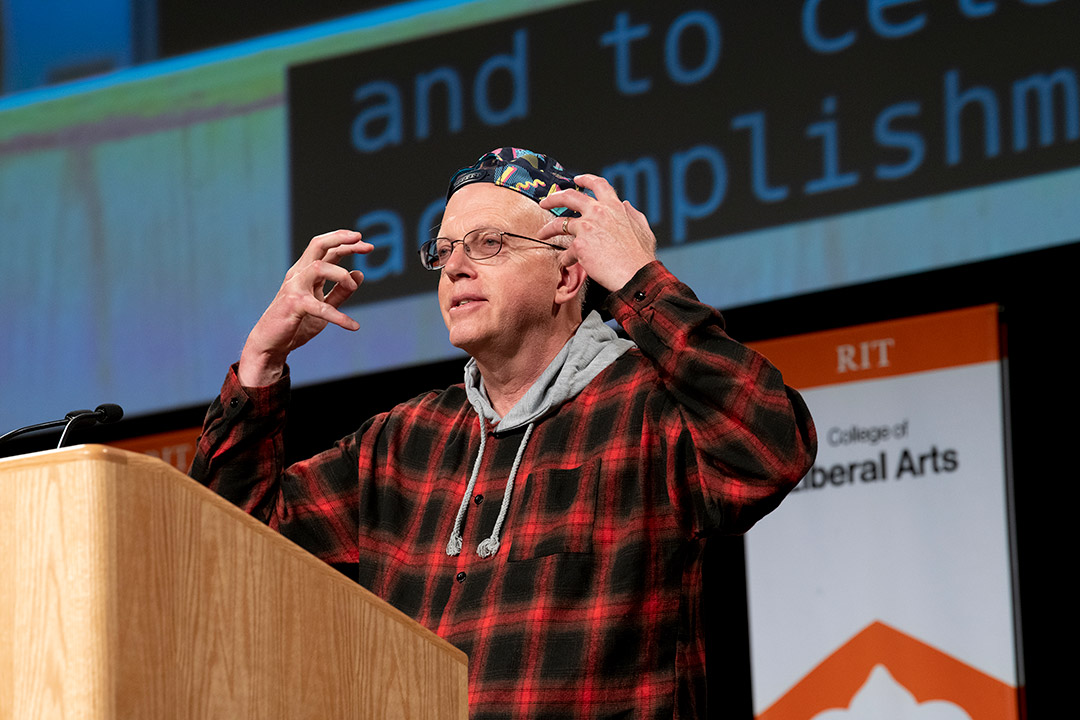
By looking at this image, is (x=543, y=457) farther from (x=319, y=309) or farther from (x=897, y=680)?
(x=897, y=680)

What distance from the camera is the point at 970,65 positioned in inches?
138

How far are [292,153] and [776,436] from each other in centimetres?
293

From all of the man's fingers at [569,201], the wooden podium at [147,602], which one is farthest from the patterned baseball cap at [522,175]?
the wooden podium at [147,602]

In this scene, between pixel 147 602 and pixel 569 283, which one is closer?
pixel 147 602

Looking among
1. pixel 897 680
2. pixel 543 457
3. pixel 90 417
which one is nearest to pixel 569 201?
pixel 543 457

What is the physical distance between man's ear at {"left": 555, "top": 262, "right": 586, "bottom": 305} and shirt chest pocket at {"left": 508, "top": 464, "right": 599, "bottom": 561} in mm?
349

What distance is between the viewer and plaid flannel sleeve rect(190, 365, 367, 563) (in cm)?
213

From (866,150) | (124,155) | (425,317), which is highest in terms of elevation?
(124,155)

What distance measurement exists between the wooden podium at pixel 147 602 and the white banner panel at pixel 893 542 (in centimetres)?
240

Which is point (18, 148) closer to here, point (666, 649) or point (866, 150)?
point (866, 150)

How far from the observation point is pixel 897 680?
349cm

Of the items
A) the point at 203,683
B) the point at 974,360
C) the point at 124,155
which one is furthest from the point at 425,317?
the point at 203,683

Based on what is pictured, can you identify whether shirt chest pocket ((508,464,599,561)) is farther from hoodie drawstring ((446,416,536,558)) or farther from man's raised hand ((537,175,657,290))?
man's raised hand ((537,175,657,290))

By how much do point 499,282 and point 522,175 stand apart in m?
0.21
